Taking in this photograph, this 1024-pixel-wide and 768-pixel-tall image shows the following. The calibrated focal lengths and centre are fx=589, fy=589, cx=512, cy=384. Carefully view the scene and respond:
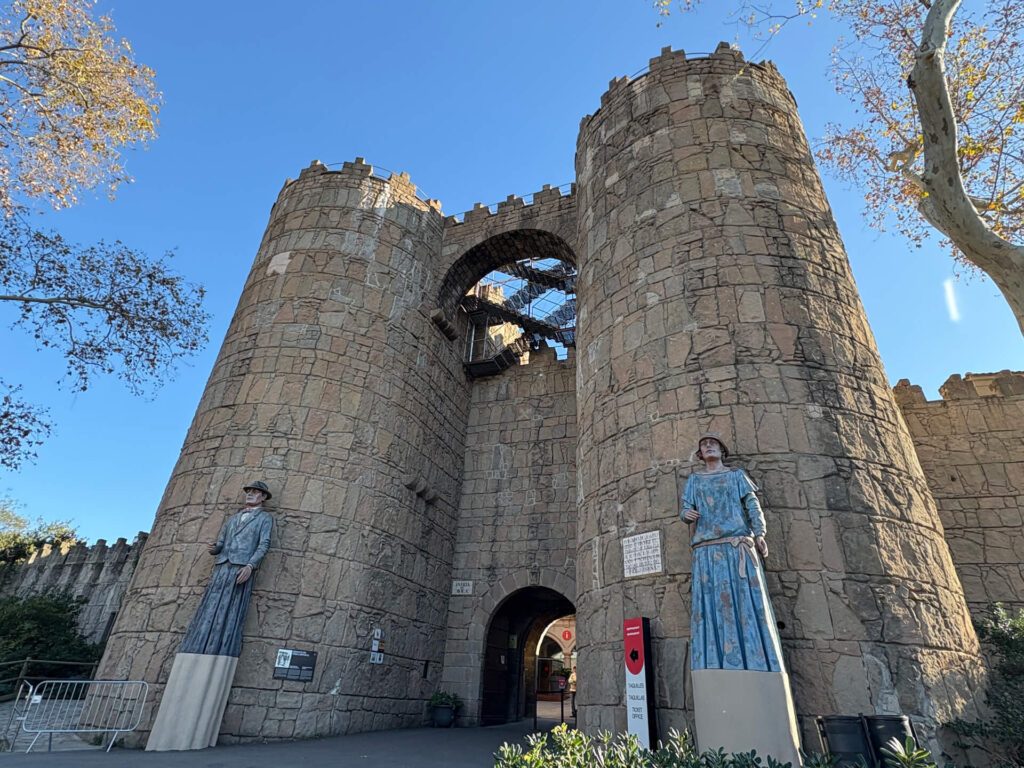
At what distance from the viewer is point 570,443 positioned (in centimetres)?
1252

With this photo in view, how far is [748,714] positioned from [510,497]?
25.9ft

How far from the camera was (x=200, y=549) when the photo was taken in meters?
8.57

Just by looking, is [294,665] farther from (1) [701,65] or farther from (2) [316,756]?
(1) [701,65]

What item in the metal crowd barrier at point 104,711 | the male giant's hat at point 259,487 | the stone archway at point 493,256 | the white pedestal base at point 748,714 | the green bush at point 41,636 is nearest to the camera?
the white pedestal base at point 748,714

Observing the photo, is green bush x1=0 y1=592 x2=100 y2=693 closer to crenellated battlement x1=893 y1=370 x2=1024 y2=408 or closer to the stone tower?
the stone tower

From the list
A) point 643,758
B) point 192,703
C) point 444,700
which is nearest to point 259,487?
point 192,703

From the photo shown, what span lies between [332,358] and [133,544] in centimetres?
1451

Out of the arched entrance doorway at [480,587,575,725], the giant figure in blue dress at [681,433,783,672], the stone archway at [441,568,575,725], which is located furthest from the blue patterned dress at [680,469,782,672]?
the arched entrance doorway at [480,587,575,725]

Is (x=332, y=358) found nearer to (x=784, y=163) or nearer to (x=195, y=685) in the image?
(x=195, y=685)

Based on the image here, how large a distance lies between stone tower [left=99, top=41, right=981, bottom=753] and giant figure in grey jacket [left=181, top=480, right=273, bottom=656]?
0.35 meters

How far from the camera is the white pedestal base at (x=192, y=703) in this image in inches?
278

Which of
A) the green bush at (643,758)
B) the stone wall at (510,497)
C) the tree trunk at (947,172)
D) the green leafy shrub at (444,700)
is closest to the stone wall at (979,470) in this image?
the tree trunk at (947,172)

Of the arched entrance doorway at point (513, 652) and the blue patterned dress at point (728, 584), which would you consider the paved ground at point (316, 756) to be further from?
the arched entrance doorway at point (513, 652)

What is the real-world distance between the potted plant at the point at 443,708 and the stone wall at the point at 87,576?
11.4m
